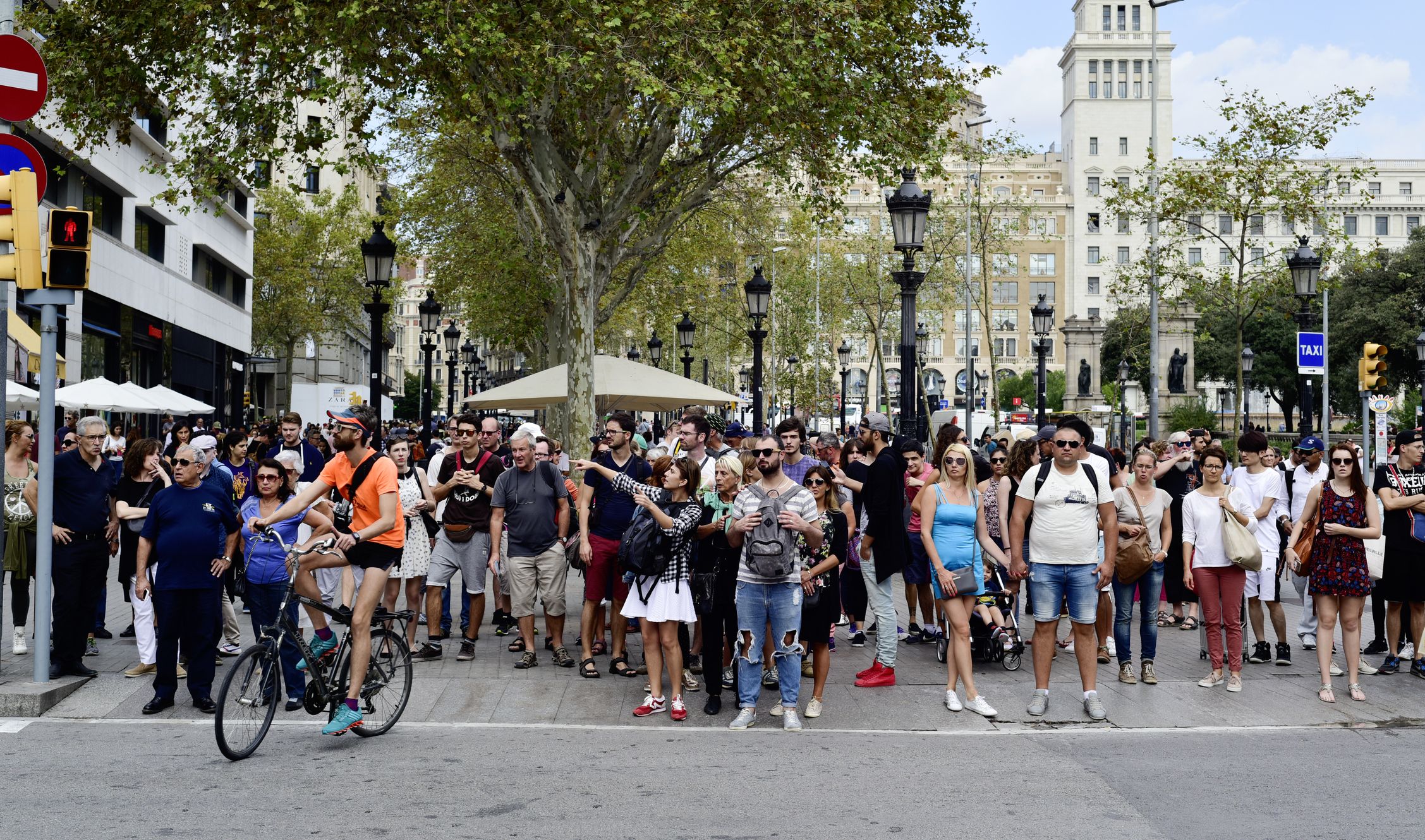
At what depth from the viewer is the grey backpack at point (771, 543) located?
27.3 feet

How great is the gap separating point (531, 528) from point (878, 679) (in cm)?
294

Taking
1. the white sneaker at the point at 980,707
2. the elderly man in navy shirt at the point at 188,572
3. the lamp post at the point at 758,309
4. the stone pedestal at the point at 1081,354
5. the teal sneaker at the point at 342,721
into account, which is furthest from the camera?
the stone pedestal at the point at 1081,354

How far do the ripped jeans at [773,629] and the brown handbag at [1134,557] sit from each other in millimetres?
2749

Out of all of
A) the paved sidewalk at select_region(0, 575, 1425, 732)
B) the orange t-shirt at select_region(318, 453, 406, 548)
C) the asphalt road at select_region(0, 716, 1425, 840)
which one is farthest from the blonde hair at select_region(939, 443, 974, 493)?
the orange t-shirt at select_region(318, 453, 406, 548)

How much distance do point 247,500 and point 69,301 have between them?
83.4 inches

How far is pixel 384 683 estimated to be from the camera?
8.05 metres

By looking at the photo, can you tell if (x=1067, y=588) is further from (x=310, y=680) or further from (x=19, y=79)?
(x=19, y=79)

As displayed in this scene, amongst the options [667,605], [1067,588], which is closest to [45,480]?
[667,605]

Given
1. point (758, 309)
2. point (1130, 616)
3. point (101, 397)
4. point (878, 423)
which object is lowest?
point (1130, 616)

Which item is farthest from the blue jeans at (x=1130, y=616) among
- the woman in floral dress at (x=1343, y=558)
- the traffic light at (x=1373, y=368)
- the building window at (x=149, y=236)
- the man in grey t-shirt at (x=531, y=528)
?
the building window at (x=149, y=236)

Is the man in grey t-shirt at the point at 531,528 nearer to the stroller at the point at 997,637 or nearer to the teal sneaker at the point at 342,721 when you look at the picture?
the teal sneaker at the point at 342,721

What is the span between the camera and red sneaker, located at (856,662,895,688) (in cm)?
993

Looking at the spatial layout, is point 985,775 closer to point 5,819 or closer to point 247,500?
point 5,819

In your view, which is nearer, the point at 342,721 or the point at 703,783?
the point at 703,783
